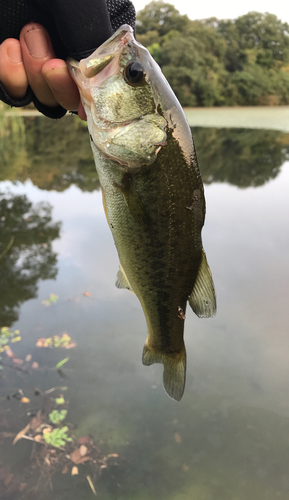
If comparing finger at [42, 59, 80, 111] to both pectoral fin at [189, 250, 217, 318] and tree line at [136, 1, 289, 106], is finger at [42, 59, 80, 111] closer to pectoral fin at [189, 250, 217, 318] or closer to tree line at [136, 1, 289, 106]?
pectoral fin at [189, 250, 217, 318]

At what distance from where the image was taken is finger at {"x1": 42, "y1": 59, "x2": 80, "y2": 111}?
125cm

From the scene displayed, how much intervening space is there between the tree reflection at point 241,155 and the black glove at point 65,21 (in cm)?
865

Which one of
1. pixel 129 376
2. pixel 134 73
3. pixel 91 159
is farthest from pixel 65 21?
pixel 91 159

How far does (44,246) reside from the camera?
229 inches

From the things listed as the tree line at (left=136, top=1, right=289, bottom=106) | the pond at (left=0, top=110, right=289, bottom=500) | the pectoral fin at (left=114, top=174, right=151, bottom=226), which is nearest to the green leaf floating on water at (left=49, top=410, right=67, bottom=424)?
the pond at (left=0, top=110, right=289, bottom=500)

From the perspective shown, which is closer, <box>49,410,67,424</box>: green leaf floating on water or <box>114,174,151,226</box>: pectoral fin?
<box>114,174,151,226</box>: pectoral fin

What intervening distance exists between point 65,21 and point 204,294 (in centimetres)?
118

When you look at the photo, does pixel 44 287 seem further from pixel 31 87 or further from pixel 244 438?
pixel 31 87

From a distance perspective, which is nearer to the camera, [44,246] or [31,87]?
[31,87]

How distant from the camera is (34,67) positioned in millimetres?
1297

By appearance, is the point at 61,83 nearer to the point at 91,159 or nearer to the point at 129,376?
the point at 129,376

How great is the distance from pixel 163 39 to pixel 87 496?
51.5 meters

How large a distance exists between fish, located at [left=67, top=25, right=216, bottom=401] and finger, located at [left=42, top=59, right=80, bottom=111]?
0.05 meters

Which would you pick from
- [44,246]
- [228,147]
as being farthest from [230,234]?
[228,147]
